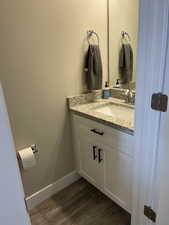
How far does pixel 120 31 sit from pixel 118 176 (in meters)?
1.53

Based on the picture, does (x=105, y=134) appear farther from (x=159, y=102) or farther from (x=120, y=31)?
Result: (x=120, y=31)

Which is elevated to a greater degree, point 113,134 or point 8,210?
point 8,210

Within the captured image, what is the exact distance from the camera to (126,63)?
75.5 inches

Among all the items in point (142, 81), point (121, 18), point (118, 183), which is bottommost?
point (118, 183)

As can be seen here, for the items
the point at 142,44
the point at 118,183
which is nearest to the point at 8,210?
the point at 142,44

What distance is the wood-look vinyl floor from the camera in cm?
159

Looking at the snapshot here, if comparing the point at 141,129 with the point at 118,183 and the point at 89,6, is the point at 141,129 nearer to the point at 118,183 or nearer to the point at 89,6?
the point at 118,183

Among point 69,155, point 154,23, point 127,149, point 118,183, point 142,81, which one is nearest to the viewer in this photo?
point 154,23

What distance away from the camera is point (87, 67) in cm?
183

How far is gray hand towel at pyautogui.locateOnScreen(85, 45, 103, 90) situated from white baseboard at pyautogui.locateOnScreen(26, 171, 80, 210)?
1072 millimetres

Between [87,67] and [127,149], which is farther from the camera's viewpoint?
[87,67]

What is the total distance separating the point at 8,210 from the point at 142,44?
0.97 meters

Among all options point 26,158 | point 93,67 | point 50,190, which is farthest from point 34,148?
point 93,67

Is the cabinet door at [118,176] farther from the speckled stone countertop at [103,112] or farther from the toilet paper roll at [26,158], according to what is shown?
the toilet paper roll at [26,158]
